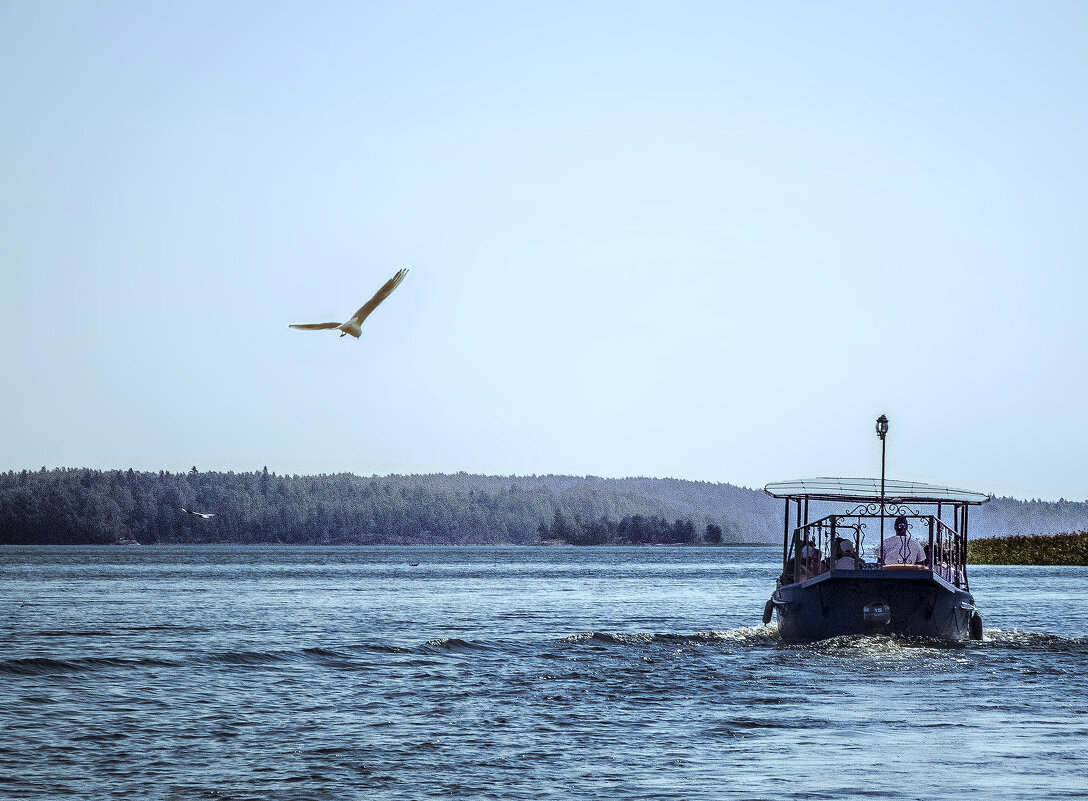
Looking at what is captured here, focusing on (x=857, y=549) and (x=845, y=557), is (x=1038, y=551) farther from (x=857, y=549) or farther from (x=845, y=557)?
(x=845, y=557)

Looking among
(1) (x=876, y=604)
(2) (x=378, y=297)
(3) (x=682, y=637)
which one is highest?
(2) (x=378, y=297)

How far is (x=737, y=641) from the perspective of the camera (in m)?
37.0

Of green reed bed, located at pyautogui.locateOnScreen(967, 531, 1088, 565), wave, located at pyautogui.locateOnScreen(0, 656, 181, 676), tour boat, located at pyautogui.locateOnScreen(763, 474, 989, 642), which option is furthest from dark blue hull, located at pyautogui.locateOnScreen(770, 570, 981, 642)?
green reed bed, located at pyautogui.locateOnScreen(967, 531, 1088, 565)

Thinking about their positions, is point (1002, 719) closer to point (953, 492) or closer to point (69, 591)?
point (953, 492)

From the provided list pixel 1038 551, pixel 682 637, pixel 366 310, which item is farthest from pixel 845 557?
pixel 1038 551

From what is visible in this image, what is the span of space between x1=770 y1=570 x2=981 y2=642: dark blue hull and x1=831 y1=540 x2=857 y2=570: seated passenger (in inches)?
25.2

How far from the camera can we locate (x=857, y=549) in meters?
32.8

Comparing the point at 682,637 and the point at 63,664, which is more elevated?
the point at 682,637

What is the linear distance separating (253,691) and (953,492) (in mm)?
15880

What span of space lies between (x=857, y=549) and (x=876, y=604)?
3.75 m

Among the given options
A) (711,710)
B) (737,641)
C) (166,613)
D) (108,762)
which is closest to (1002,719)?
(711,710)

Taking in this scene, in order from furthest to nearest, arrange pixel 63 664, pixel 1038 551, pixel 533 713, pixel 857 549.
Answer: pixel 1038 551 < pixel 857 549 < pixel 63 664 < pixel 533 713

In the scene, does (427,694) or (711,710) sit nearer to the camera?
(711,710)

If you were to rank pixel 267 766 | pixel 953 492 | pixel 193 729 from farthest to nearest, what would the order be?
pixel 953 492
pixel 193 729
pixel 267 766
